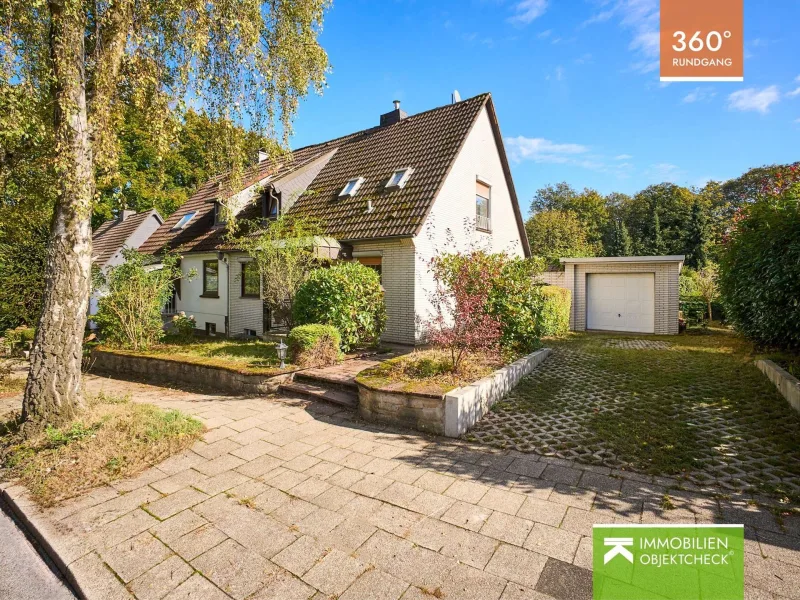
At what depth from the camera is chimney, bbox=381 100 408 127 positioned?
15750mm

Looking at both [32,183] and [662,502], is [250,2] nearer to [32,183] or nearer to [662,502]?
[32,183]

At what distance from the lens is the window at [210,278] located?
50.0 feet

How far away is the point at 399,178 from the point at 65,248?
8.91m

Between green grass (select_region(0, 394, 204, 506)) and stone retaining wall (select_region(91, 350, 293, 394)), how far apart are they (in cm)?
184

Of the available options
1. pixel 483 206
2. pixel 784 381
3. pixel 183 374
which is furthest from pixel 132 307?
pixel 784 381

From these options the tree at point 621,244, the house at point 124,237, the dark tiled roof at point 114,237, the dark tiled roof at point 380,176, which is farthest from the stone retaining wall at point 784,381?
the tree at point 621,244

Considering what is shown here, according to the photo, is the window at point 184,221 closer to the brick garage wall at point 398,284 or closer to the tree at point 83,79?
the brick garage wall at point 398,284

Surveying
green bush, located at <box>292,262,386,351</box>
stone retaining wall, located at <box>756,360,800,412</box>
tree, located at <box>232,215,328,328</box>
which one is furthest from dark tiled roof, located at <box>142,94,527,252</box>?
Result: stone retaining wall, located at <box>756,360,800,412</box>

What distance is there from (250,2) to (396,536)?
7226 millimetres

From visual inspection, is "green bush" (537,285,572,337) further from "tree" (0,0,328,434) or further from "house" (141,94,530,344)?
"tree" (0,0,328,434)

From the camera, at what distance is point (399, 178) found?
1242cm

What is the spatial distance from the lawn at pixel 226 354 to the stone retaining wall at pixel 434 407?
8.26 feet

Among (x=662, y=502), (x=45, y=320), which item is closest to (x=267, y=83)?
(x=45, y=320)

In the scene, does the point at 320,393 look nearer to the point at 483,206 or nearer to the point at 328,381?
the point at 328,381
